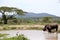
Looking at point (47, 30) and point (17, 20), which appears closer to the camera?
point (47, 30)

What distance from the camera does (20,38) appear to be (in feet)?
40.8

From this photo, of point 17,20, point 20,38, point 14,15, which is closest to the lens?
point 20,38

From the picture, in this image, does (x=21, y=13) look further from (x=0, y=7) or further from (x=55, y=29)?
(x=55, y=29)

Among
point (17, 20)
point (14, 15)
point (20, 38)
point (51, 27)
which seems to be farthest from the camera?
point (14, 15)

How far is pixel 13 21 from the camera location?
29359mm

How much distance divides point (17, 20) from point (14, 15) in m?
2.15

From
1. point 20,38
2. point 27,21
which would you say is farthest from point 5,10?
point 20,38

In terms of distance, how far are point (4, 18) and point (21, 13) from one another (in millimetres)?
2890

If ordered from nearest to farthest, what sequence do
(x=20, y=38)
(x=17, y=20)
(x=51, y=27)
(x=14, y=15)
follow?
(x=20, y=38) → (x=51, y=27) → (x=17, y=20) → (x=14, y=15)

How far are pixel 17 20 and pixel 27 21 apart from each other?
1.36 metres

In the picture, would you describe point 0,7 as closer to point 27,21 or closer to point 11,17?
point 11,17

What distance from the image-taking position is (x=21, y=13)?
1247 inches

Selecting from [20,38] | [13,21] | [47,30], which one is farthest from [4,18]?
[20,38]

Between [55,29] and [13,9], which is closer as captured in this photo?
[55,29]
